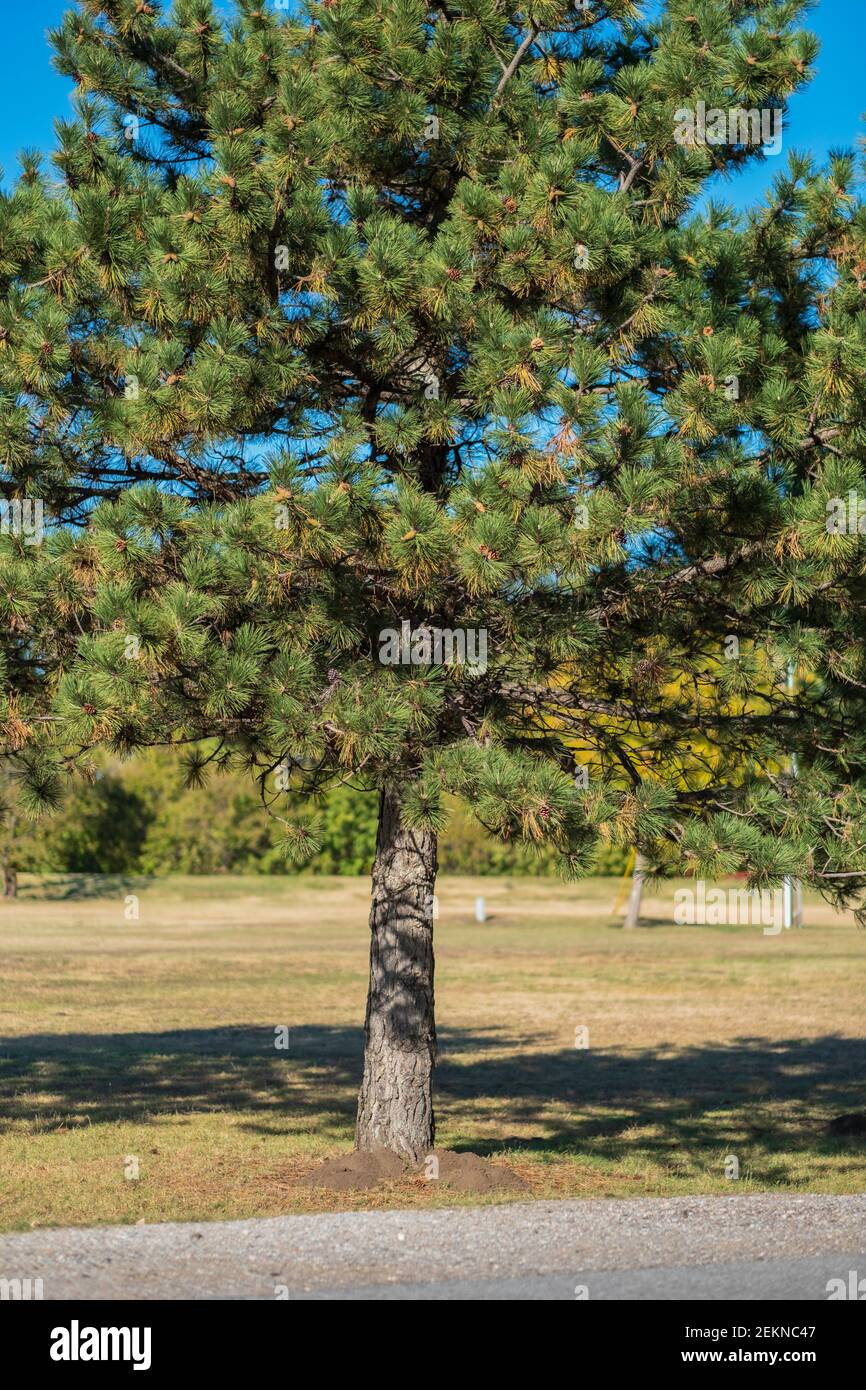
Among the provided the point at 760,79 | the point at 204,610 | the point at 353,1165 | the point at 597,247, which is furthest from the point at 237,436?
the point at 353,1165

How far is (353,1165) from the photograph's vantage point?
30.6 ft

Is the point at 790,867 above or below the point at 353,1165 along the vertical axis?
above

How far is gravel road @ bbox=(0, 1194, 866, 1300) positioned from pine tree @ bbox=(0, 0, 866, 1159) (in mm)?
1873

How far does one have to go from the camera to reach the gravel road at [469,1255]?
644 cm

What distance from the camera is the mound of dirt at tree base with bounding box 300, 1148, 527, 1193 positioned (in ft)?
29.9

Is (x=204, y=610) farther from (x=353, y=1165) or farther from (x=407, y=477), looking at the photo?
(x=353, y=1165)

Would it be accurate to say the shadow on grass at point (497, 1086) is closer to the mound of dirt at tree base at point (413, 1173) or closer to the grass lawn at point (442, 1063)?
the grass lawn at point (442, 1063)

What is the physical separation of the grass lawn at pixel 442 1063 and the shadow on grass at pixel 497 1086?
0.16 ft

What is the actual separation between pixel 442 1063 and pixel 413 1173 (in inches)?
272

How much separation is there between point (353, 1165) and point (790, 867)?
3.58 metres

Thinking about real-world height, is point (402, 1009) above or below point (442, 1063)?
above

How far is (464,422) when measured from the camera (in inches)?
330

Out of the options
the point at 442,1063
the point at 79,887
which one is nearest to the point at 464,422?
the point at 442,1063

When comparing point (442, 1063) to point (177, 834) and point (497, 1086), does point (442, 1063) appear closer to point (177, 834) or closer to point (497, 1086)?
point (497, 1086)
